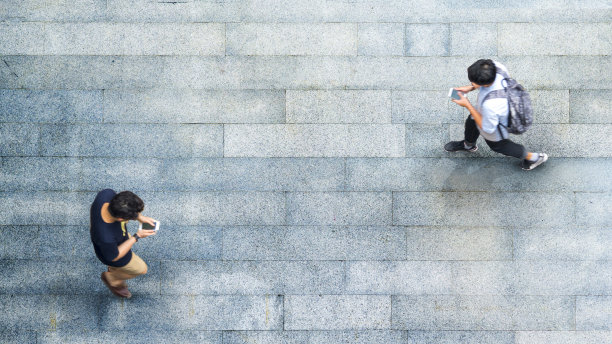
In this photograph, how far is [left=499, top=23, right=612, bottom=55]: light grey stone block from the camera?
680 cm

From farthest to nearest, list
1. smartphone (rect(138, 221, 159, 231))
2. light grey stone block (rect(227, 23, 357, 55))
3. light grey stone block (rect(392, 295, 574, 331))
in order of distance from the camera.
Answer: light grey stone block (rect(227, 23, 357, 55)) → light grey stone block (rect(392, 295, 574, 331)) → smartphone (rect(138, 221, 159, 231))

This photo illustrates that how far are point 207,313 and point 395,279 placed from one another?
9.09 feet

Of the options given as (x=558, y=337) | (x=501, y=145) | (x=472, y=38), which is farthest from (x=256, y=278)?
(x=472, y=38)

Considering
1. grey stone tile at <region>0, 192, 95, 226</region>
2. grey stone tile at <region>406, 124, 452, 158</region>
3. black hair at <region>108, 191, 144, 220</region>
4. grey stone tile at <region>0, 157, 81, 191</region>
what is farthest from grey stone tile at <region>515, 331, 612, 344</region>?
grey stone tile at <region>0, 157, 81, 191</region>

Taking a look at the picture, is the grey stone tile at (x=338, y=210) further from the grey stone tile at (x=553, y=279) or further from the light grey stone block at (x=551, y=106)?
the light grey stone block at (x=551, y=106)

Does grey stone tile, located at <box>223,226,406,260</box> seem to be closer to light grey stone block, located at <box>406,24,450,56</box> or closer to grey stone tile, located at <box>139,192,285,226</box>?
grey stone tile, located at <box>139,192,285,226</box>

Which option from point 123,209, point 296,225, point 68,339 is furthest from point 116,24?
point 68,339

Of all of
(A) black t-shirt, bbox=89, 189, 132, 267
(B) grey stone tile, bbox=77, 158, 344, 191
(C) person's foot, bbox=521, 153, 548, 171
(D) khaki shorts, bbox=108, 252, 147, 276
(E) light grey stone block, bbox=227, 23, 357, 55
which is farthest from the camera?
Answer: (E) light grey stone block, bbox=227, 23, 357, 55

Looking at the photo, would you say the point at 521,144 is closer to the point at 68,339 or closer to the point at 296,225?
the point at 296,225

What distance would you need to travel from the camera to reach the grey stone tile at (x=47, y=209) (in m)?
6.71

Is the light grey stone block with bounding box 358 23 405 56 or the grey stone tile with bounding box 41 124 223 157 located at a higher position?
the light grey stone block with bounding box 358 23 405 56

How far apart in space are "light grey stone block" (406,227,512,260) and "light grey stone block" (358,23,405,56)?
2655 mm

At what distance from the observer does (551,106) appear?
6.78 metres

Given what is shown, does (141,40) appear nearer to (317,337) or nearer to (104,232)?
(104,232)
